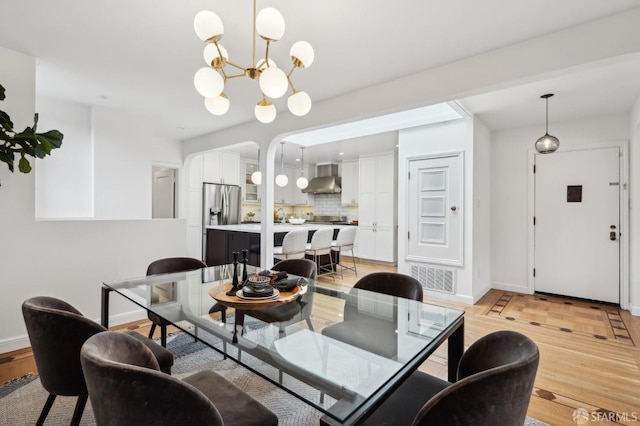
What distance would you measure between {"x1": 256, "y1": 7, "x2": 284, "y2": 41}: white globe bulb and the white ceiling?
58cm

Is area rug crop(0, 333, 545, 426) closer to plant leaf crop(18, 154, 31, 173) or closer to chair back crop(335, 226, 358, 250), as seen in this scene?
plant leaf crop(18, 154, 31, 173)

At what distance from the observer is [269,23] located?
54.1 inches

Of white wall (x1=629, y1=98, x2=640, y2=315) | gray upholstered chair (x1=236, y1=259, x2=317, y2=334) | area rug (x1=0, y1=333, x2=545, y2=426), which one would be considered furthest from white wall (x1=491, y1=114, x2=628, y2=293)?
gray upholstered chair (x1=236, y1=259, x2=317, y2=334)

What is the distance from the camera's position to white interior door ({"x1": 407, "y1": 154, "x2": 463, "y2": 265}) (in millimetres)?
4164

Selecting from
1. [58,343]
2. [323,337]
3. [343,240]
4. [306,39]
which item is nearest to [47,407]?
[58,343]

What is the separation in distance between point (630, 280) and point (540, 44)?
3.54 m

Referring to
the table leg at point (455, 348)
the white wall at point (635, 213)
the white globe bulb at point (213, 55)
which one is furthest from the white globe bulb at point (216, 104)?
the white wall at point (635, 213)

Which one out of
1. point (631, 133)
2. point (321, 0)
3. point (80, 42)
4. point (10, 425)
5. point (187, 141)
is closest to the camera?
point (10, 425)

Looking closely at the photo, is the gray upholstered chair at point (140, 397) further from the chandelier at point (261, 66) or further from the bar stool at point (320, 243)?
the bar stool at point (320, 243)

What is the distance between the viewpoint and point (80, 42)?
2.34 meters

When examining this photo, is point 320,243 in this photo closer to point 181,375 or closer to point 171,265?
point 171,265

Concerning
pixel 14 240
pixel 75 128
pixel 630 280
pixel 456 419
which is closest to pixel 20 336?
pixel 14 240

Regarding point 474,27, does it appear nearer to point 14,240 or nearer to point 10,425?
point 10,425

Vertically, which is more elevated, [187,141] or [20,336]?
[187,141]
